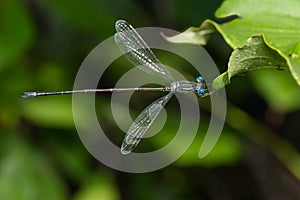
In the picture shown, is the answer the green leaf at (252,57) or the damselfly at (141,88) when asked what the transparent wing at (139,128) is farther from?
the green leaf at (252,57)

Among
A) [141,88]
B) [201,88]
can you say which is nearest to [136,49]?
[141,88]

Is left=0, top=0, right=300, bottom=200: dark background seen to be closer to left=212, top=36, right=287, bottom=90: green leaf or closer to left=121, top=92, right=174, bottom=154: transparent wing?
left=121, top=92, right=174, bottom=154: transparent wing

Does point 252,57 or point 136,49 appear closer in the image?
point 252,57

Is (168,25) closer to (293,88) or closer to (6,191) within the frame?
(293,88)

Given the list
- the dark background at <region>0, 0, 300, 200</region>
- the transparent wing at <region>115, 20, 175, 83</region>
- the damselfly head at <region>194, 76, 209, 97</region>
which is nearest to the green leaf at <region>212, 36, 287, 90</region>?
the damselfly head at <region>194, 76, 209, 97</region>

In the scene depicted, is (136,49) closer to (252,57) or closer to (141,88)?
(141,88)

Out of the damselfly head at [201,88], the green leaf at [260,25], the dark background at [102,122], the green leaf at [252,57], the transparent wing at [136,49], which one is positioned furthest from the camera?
the dark background at [102,122]

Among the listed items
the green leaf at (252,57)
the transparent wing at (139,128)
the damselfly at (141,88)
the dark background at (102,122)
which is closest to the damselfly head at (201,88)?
the damselfly at (141,88)

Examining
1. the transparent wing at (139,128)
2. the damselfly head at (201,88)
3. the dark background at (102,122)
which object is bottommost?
the dark background at (102,122)
